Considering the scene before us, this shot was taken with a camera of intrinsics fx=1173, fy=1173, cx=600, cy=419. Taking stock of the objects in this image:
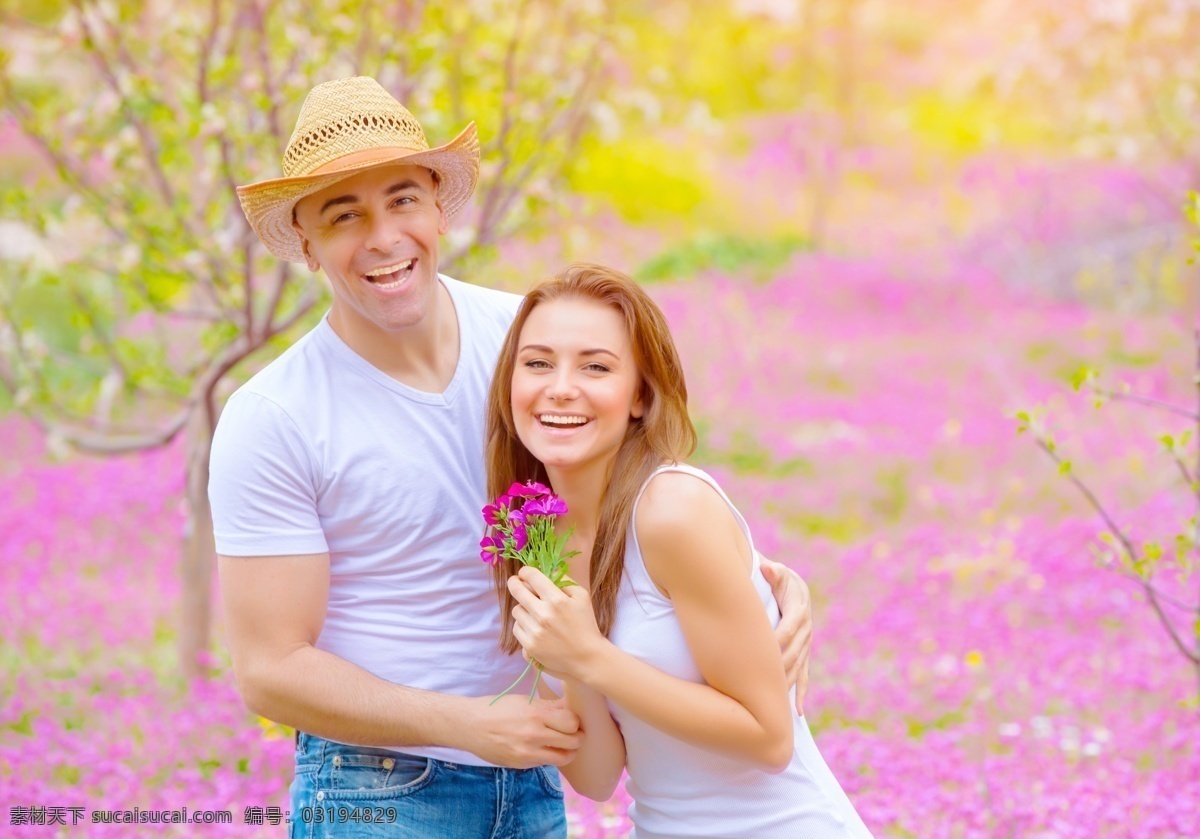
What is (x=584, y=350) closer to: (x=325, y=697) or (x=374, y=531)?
(x=374, y=531)

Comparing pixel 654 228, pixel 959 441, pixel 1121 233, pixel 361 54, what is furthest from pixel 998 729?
pixel 654 228

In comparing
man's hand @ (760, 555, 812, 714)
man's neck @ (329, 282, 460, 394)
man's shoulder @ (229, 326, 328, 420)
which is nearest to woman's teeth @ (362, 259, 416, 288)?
man's neck @ (329, 282, 460, 394)

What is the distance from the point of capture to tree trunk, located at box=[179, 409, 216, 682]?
4.84m

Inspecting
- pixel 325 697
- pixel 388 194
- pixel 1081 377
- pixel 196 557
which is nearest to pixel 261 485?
pixel 325 697

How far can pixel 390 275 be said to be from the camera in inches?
97.3

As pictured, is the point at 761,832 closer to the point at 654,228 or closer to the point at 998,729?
the point at 998,729

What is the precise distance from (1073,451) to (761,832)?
20.7 ft

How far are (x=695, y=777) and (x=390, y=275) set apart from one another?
3.93 ft

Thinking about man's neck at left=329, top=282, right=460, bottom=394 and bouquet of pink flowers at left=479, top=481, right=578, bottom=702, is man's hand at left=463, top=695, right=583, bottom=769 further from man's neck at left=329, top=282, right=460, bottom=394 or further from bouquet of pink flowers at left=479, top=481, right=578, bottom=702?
man's neck at left=329, top=282, right=460, bottom=394

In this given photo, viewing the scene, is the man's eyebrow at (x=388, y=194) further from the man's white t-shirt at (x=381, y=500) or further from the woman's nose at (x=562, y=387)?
the woman's nose at (x=562, y=387)

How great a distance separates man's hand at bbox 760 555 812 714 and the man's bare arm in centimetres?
47

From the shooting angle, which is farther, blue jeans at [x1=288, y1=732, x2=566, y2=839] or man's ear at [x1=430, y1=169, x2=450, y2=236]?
man's ear at [x1=430, y1=169, x2=450, y2=236]

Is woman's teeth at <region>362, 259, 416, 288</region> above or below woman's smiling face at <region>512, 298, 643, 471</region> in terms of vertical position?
above

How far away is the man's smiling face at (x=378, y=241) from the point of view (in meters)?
2.43
